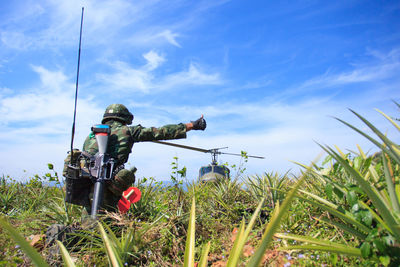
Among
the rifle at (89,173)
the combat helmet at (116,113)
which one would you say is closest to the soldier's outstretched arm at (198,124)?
the combat helmet at (116,113)

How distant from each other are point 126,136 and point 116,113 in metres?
0.59

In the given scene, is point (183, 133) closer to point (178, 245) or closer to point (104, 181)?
point (104, 181)

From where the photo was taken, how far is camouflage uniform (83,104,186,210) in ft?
13.5

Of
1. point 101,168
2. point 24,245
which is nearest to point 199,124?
point 101,168

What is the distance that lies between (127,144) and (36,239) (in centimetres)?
189

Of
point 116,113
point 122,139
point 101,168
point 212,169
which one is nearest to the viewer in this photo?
point 101,168

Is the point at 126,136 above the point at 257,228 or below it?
above

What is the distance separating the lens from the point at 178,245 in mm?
3236

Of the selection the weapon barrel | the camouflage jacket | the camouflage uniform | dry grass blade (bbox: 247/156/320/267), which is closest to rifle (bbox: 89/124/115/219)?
the weapon barrel

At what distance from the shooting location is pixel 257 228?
11.9 ft

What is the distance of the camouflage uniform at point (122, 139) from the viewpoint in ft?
13.5

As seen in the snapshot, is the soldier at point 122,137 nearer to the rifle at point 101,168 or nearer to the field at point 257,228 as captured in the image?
the rifle at point 101,168

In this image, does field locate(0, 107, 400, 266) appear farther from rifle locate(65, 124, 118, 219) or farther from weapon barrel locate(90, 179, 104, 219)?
rifle locate(65, 124, 118, 219)

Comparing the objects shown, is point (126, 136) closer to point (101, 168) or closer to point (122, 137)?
point (122, 137)
